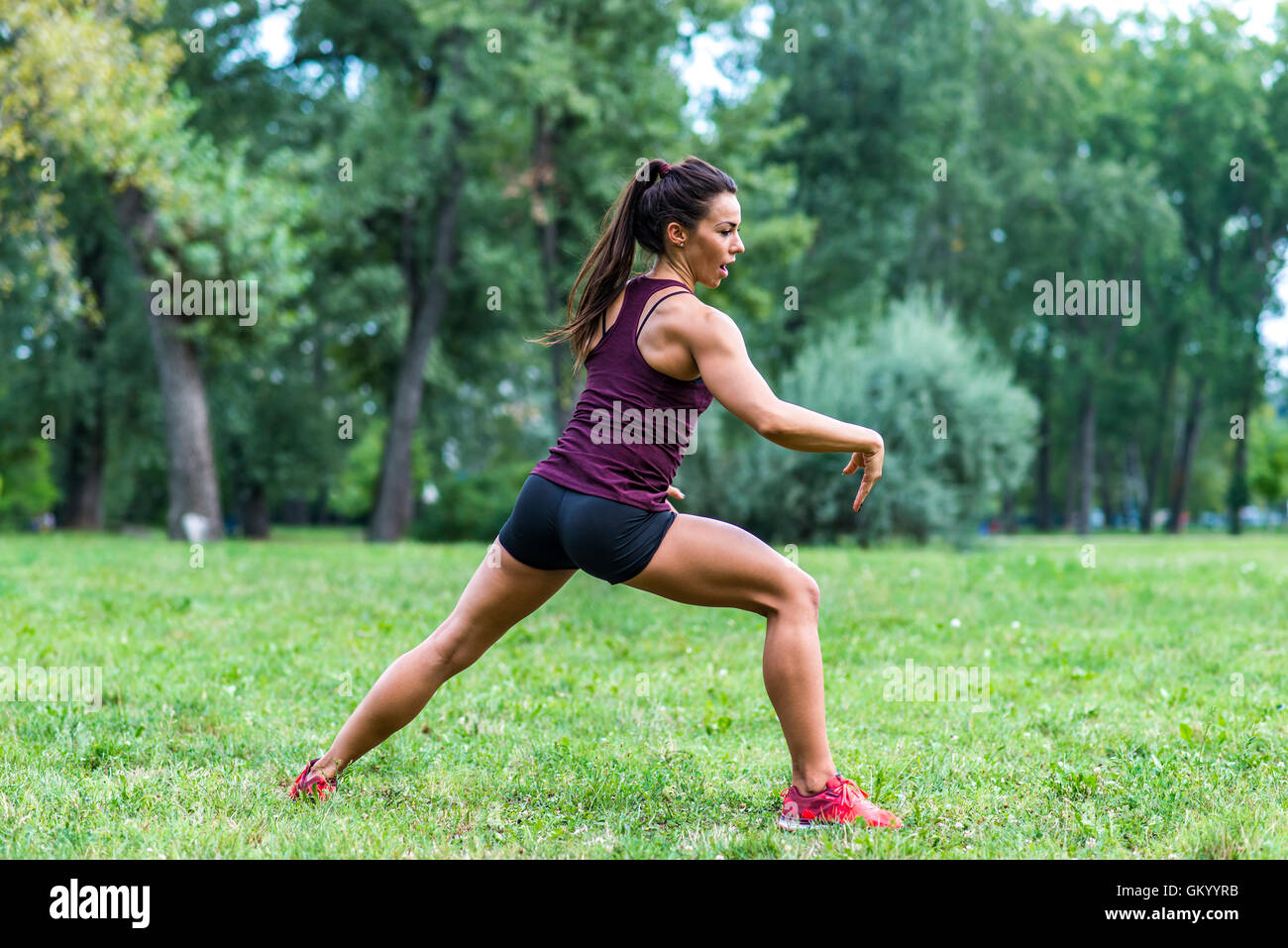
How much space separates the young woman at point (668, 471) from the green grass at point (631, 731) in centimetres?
48

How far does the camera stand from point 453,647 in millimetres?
3873

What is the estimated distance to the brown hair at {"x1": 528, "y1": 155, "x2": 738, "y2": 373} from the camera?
3.70 m

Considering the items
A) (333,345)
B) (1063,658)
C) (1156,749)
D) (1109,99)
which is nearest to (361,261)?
(333,345)

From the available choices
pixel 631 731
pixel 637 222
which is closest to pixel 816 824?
pixel 631 731

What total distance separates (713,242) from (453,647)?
164cm

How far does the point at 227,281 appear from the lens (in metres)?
17.6

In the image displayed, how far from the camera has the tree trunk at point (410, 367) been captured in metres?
24.2

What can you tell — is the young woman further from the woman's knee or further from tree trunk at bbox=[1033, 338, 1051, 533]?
tree trunk at bbox=[1033, 338, 1051, 533]

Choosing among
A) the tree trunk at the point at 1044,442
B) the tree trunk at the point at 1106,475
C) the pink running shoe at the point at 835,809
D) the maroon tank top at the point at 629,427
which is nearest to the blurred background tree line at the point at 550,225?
the tree trunk at the point at 1044,442

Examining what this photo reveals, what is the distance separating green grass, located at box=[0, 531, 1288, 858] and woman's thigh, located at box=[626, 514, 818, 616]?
0.75 m

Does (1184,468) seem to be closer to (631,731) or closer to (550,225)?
(550,225)

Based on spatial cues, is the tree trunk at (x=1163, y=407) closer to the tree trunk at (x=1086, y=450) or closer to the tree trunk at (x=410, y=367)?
the tree trunk at (x=1086, y=450)

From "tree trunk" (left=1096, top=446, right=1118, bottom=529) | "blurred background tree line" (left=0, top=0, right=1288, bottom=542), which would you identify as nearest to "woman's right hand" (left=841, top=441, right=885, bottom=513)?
"blurred background tree line" (left=0, top=0, right=1288, bottom=542)
